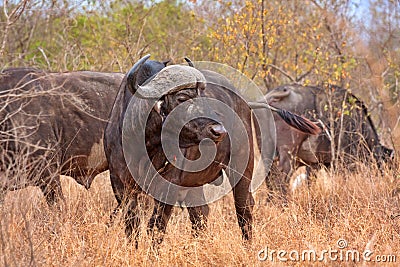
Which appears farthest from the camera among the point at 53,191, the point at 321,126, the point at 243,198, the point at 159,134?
the point at 321,126

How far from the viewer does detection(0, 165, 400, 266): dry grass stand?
158 inches

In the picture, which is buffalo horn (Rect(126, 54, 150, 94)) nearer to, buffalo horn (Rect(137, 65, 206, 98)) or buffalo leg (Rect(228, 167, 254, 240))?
buffalo horn (Rect(137, 65, 206, 98))

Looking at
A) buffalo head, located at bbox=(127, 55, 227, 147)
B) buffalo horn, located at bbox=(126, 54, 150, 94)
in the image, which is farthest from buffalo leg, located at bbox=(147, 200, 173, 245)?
buffalo horn, located at bbox=(126, 54, 150, 94)

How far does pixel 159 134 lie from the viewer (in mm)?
5047

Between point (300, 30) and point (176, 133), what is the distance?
603cm

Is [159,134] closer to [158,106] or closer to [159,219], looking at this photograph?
[158,106]

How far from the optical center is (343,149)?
29.8 ft

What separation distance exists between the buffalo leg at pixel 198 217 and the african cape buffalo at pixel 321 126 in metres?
2.61

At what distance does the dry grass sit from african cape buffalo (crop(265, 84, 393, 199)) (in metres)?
2.52

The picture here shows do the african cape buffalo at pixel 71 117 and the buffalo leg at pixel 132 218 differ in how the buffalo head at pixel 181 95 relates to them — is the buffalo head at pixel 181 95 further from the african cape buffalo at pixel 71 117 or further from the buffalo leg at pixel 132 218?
the african cape buffalo at pixel 71 117

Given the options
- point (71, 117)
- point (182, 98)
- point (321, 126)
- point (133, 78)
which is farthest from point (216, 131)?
point (321, 126)

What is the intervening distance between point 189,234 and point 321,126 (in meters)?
3.70

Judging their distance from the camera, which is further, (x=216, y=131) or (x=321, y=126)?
(x=321, y=126)

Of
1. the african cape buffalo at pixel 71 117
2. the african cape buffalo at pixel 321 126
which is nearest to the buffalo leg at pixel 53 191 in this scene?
the african cape buffalo at pixel 71 117
